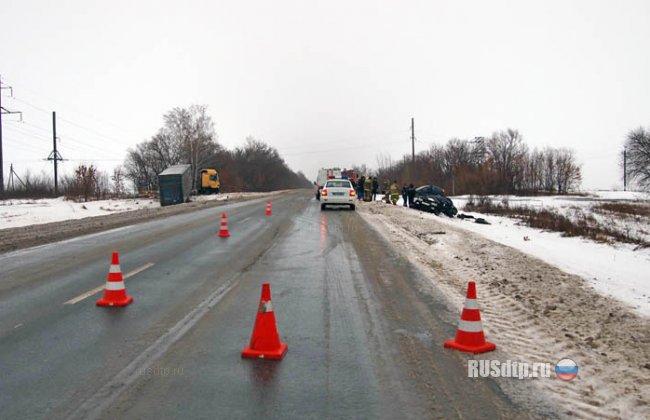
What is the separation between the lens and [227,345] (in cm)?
538

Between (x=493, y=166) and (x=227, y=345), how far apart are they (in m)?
81.5

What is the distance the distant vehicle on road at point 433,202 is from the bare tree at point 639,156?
42786 millimetres

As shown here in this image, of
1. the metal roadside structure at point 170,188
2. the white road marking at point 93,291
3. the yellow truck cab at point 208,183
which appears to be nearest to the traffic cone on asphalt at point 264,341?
the white road marking at point 93,291

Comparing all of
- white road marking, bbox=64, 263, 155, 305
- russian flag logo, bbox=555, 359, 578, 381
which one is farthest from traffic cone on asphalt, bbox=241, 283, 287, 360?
white road marking, bbox=64, 263, 155, 305

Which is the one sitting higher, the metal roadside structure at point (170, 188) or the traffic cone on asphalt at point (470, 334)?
the metal roadside structure at point (170, 188)

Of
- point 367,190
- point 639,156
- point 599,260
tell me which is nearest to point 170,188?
point 367,190

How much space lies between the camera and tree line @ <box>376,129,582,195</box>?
7462 centimetres

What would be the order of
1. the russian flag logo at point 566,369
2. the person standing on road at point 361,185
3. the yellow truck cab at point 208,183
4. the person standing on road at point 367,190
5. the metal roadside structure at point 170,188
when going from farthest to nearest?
the yellow truck cab at point 208,183
the person standing on road at point 361,185
the person standing on road at point 367,190
the metal roadside structure at point 170,188
the russian flag logo at point 566,369

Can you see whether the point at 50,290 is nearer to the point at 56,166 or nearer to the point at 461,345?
the point at 461,345

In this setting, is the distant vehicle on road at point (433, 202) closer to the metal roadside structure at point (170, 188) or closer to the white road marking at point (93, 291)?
the metal roadside structure at point (170, 188)

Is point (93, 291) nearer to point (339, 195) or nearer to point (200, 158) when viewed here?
point (339, 195)

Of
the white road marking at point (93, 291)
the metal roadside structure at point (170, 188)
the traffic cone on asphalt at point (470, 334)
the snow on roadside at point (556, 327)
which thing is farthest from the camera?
the metal roadside structure at point (170, 188)

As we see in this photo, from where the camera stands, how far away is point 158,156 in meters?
107

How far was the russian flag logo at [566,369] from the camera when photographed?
4586 mm
